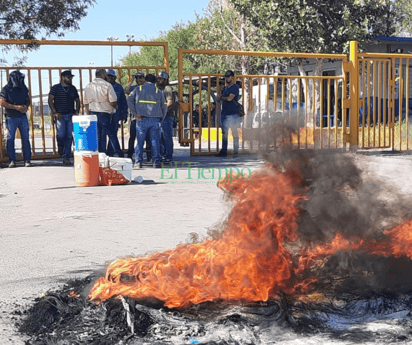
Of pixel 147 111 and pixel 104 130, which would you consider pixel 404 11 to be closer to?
pixel 147 111

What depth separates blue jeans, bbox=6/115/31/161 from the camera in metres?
11.9

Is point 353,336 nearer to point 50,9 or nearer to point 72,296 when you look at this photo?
point 72,296

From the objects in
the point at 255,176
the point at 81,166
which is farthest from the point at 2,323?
the point at 81,166

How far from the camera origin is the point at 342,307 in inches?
137

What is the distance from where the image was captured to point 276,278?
3.63 m

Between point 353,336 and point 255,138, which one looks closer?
point 353,336

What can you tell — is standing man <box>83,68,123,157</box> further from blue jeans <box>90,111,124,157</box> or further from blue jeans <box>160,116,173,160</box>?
blue jeans <box>160,116,173,160</box>

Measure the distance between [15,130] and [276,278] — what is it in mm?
9527

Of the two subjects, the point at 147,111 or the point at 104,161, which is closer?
the point at 104,161

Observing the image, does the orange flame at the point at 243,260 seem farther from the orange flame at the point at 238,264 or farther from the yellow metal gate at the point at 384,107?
the yellow metal gate at the point at 384,107

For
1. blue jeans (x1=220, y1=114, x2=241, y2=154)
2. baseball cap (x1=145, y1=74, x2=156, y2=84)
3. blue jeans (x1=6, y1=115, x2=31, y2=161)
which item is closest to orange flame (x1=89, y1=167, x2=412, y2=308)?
baseball cap (x1=145, y1=74, x2=156, y2=84)

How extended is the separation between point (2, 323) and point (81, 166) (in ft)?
20.3

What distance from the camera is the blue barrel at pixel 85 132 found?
9.48 m

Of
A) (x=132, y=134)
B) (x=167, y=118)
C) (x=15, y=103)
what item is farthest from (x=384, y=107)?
(x=15, y=103)
